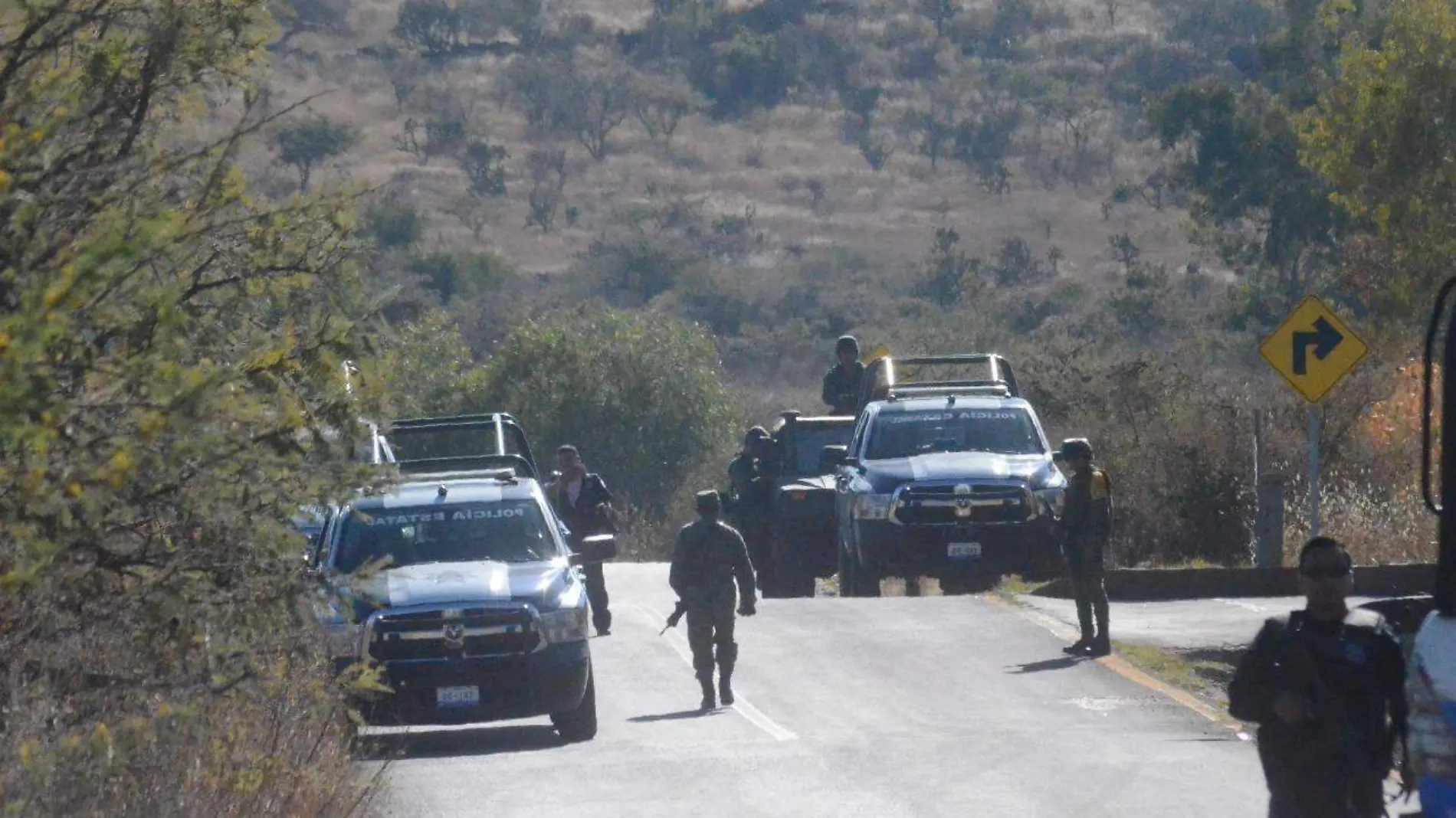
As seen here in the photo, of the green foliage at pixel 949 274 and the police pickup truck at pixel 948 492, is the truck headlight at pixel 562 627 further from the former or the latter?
the green foliage at pixel 949 274

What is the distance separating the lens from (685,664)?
60.4ft

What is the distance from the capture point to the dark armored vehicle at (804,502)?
23578 millimetres

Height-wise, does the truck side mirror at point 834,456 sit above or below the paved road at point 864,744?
above

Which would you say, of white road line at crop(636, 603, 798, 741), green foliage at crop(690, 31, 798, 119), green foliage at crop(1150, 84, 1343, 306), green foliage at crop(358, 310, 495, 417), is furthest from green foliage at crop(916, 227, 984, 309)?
white road line at crop(636, 603, 798, 741)

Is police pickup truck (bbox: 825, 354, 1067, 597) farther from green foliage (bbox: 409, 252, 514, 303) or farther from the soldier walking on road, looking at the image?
green foliage (bbox: 409, 252, 514, 303)

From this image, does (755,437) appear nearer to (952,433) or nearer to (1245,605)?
(952,433)

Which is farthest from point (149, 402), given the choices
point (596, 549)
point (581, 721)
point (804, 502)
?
point (804, 502)

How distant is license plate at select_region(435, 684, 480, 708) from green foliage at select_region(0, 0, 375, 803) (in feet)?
16.3

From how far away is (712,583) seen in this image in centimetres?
1596

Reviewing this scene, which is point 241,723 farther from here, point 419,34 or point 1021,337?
point 419,34

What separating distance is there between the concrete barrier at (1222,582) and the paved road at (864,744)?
2.41 m

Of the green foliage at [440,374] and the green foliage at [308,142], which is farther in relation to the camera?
the green foliage at [308,142]

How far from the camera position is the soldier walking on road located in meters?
17.0

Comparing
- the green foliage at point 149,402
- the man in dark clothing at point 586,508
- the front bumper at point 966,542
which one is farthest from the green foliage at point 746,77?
the green foliage at point 149,402
